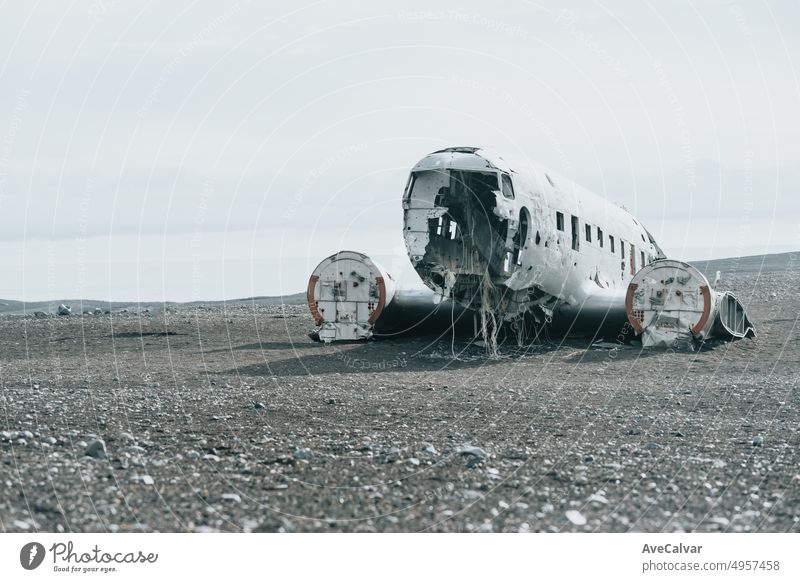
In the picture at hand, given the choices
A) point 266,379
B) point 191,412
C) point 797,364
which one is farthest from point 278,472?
point 797,364

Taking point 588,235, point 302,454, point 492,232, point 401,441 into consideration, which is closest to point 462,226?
point 492,232

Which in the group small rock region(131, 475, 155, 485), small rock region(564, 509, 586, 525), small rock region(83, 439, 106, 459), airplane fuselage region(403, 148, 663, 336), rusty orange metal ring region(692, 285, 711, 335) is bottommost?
small rock region(564, 509, 586, 525)

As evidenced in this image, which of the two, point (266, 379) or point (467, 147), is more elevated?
point (467, 147)

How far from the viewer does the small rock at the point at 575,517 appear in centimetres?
830

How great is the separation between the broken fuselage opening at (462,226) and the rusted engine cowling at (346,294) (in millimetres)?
3975

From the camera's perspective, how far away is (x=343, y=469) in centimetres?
1027

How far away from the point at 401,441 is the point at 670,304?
15.1 metres

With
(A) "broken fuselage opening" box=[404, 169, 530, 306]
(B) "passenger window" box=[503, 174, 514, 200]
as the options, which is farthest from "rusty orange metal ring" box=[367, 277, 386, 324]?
(B) "passenger window" box=[503, 174, 514, 200]

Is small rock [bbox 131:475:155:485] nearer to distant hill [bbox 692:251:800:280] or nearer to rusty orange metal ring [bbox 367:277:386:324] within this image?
rusty orange metal ring [bbox 367:277:386:324]

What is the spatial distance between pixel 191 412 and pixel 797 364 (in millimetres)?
15237

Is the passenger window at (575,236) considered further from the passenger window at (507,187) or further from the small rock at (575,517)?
the small rock at (575,517)

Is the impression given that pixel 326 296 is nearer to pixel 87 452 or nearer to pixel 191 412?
pixel 191 412

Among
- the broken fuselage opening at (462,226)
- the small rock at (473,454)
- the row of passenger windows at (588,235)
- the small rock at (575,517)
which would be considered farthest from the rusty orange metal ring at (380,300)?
the small rock at (575,517)

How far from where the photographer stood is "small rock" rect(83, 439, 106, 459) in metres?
10.7
